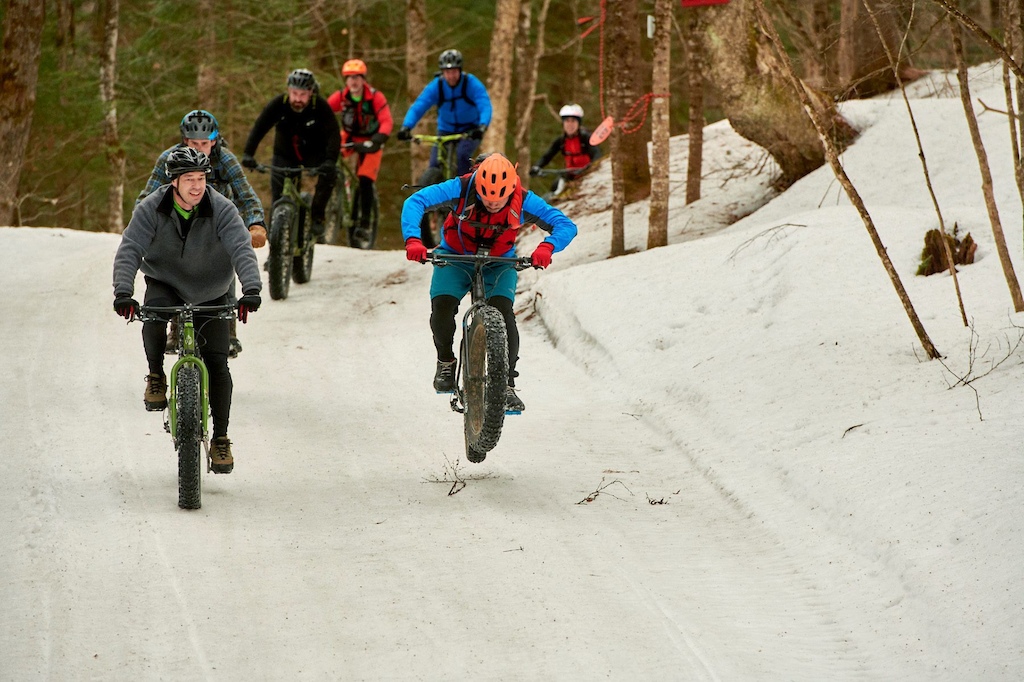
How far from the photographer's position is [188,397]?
20.4 feet

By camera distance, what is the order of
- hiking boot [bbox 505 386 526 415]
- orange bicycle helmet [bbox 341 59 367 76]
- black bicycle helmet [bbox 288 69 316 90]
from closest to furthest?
1. hiking boot [bbox 505 386 526 415]
2. black bicycle helmet [bbox 288 69 316 90]
3. orange bicycle helmet [bbox 341 59 367 76]

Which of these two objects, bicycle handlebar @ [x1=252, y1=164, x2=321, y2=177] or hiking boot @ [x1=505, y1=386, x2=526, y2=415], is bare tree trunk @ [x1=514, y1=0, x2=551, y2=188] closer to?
bicycle handlebar @ [x1=252, y1=164, x2=321, y2=177]

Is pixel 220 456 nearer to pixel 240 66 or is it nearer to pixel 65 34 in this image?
pixel 240 66

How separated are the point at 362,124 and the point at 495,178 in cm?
802

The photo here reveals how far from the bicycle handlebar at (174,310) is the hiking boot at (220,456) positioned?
0.84 metres

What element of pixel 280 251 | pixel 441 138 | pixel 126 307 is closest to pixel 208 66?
pixel 441 138

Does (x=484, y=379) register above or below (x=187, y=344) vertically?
below

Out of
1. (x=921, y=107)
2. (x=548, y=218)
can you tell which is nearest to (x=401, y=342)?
(x=548, y=218)

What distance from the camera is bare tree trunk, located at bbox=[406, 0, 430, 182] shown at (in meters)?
20.2

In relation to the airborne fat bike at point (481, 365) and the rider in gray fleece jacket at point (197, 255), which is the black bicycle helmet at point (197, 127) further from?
the airborne fat bike at point (481, 365)

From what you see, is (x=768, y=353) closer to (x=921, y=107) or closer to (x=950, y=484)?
(x=950, y=484)

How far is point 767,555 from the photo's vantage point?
238 inches

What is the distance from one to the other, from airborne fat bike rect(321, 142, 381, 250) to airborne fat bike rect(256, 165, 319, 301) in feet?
1.49

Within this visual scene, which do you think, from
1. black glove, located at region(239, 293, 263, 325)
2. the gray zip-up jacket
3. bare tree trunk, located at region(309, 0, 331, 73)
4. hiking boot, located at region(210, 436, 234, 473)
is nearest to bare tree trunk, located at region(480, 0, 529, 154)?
bare tree trunk, located at region(309, 0, 331, 73)
